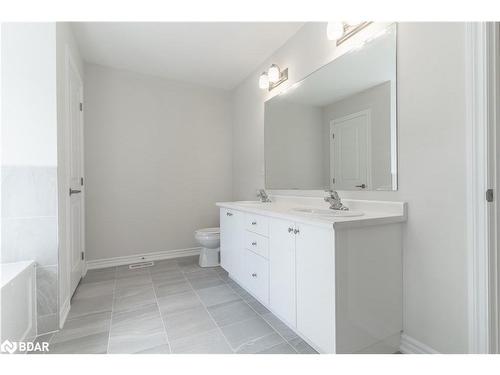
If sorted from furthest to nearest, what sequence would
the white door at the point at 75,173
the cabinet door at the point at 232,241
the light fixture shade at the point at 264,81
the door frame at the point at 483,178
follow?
the light fixture shade at the point at 264,81 → the cabinet door at the point at 232,241 → the white door at the point at 75,173 → the door frame at the point at 483,178

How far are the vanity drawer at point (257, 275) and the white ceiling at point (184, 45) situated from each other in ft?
6.56

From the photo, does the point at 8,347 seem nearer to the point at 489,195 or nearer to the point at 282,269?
the point at 282,269

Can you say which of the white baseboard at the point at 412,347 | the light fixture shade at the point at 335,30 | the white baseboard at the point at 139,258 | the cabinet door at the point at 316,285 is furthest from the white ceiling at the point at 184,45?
the white baseboard at the point at 412,347

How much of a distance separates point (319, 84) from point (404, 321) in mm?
1738

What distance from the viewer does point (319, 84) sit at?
1913mm

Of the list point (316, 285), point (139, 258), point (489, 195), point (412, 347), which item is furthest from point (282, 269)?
point (139, 258)

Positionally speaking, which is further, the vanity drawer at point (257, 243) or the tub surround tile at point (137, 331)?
the vanity drawer at point (257, 243)

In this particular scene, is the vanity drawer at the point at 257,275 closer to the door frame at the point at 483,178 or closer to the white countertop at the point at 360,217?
the white countertop at the point at 360,217

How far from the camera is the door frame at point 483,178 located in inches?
40.1

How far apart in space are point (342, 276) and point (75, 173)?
2383 mm

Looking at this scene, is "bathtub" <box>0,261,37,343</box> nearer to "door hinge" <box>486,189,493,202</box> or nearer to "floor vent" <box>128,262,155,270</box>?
"floor vent" <box>128,262,155,270</box>

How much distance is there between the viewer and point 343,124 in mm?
1726
